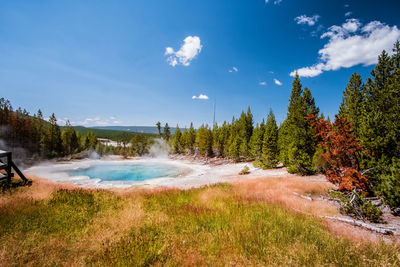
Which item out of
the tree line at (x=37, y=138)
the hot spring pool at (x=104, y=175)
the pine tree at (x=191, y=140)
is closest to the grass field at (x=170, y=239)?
the hot spring pool at (x=104, y=175)

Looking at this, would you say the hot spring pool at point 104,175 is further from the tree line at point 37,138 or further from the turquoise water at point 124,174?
the tree line at point 37,138

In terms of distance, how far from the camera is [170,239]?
464cm

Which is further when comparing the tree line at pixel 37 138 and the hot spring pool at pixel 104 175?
the tree line at pixel 37 138

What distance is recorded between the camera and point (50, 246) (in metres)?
4.34

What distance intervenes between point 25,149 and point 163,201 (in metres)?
64.3

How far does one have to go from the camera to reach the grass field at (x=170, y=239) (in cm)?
369

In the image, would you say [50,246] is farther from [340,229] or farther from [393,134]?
[393,134]

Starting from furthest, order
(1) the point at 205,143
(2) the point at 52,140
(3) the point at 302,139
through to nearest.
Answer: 1. (1) the point at 205,143
2. (2) the point at 52,140
3. (3) the point at 302,139

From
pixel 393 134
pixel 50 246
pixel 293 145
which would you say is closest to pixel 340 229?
pixel 393 134

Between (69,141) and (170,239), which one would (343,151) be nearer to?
(170,239)

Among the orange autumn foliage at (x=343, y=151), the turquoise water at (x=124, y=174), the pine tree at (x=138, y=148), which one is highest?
the orange autumn foliage at (x=343, y=151)

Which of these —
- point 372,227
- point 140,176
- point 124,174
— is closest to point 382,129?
point 372,227

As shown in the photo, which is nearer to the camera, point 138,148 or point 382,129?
point 382,129

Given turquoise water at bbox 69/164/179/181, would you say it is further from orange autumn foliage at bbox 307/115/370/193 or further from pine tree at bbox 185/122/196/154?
orange autumn foliage at bbox 307/115/370/193
